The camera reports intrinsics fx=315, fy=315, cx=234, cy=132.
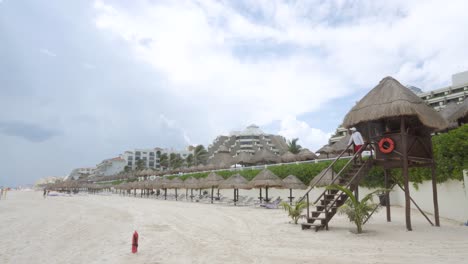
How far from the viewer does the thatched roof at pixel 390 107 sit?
9703mm

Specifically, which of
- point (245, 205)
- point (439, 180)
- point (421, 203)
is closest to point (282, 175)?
point (245, 205)

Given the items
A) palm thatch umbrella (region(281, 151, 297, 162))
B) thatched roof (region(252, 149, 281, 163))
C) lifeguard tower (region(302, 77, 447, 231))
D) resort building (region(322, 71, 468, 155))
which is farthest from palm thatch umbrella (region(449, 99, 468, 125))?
resort building (region(322, 71, 468, 155))

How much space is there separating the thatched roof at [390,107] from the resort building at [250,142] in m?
83.8

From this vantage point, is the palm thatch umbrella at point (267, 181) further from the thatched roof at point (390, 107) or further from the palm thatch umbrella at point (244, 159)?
the palm thatch umbrella at point (244, 159)

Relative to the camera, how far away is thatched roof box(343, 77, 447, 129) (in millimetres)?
9703

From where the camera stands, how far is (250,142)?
9862 centimetres

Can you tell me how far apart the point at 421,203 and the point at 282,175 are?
452 inches

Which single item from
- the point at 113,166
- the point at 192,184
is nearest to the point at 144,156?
the point at 113,166

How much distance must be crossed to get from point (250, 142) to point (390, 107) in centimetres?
8891

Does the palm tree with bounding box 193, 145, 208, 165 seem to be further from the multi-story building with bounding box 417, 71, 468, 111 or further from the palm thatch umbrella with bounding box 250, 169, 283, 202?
the palm thatch umbrella with bounding box 250, 169, 283, 202

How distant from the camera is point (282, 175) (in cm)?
2547

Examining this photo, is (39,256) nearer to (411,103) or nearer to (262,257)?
(262,257)

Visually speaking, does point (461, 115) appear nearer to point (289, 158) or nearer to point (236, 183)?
point (236, 183)

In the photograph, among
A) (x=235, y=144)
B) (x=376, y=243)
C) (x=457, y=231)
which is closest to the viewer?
(x=376, y=243)
